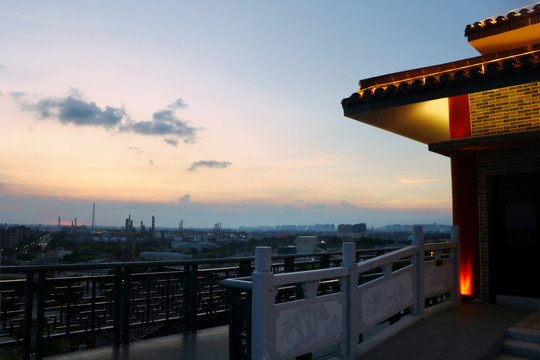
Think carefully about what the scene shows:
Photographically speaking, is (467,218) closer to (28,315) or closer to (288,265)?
(288,265)

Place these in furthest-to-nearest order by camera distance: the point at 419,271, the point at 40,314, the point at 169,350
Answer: the point at 419,271 → the point at 169,350 → the point at 40,314

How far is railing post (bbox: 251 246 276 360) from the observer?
3701mm

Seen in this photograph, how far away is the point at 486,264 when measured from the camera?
789cm

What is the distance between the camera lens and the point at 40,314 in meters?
4.56

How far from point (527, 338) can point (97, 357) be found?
5503 mm

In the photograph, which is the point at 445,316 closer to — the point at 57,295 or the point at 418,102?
the point at 418,102

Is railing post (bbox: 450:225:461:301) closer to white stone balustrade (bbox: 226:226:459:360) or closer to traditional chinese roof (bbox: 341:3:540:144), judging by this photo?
white stone balustrade (bbox: 226:226:459:360)

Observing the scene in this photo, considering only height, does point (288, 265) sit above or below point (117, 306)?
above

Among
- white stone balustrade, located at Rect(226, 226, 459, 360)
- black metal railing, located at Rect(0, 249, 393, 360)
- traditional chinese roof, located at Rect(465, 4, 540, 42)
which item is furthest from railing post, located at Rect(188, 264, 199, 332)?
traditional chinese roof, located at Rect(465, 4, 540, 42)

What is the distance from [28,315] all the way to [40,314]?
127 mm

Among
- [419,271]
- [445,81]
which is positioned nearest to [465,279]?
[419,271]

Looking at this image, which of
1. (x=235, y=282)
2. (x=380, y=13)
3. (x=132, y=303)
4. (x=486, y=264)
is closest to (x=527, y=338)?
(x=486, y=264)

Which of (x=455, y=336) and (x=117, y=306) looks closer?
(x=117, y=306)

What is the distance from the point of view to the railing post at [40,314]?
4461 mm
